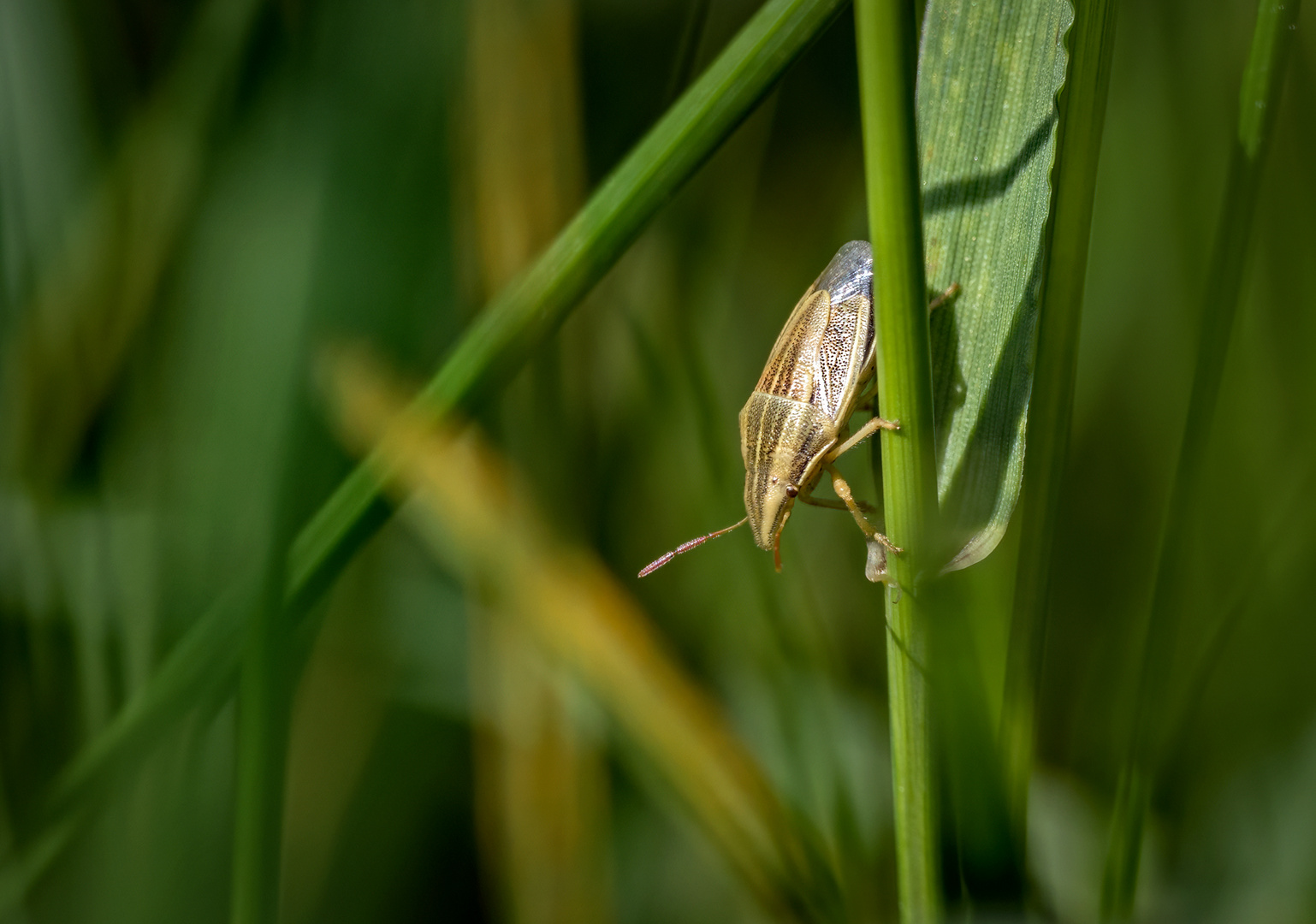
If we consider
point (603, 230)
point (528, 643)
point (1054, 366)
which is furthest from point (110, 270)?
point (1054, 366)

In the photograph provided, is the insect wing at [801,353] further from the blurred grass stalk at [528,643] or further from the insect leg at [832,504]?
the blurred grass stalk at [528,643]

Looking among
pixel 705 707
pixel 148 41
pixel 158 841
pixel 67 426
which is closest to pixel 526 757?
pixel 705 707

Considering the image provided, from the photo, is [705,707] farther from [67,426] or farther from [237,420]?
[67,426]

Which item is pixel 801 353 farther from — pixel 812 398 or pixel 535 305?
pixel 535 305

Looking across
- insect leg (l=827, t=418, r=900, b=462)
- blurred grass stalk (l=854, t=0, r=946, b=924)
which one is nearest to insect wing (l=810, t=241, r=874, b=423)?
insect leg (l=827, t=418, r=900, b=462)

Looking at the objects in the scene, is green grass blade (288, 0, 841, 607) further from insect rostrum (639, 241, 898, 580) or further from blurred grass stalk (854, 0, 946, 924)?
insect rostrum (639, 241, 898, 580)

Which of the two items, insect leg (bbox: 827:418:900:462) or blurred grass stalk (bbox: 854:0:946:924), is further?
insect leg (bbox: 827:418:900:462)

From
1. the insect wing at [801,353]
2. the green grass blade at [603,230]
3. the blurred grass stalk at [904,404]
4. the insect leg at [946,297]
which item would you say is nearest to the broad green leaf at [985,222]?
the insect leg at [946,297]
